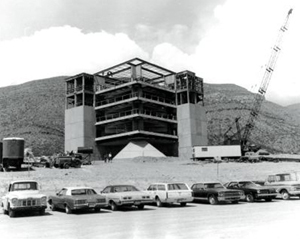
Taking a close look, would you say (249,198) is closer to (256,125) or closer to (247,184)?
(247,184)

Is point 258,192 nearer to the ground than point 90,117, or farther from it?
nearer to the ground

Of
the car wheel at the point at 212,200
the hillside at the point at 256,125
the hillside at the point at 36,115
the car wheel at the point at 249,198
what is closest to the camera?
the car wheel at the point at 212,200

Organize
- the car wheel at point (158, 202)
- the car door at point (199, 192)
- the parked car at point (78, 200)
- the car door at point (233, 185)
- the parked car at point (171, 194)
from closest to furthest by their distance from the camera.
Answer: the parked car at point (78, 200), the parked car at point (171, 194), the car wheel at point (158, 202), the car door at point (199, 192), the car door at point (233, 185)

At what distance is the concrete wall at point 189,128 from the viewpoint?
81500 mm

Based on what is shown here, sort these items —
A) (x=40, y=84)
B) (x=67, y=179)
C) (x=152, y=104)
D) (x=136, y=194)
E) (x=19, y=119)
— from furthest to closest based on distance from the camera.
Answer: (x=40, y=84)
(x=19, y=119)
(x=152, y=104)
(x=67, y=179)
(x=136, y=194)

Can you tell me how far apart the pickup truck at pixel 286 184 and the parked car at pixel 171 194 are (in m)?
6.89

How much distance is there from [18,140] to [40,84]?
137 m

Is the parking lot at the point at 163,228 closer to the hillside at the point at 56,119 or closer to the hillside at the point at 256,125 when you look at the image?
the hillside at the point at 56,119

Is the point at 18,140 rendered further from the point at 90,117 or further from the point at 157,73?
the point at 157,73

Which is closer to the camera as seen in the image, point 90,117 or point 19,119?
point 90,117

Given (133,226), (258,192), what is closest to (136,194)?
(133,226)

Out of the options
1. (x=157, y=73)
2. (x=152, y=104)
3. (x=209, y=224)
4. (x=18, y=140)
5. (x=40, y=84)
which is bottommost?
(x=209, y=224)

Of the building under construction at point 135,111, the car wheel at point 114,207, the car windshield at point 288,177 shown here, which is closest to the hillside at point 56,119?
the building under construction at point 135,111

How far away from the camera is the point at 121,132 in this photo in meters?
83.4
